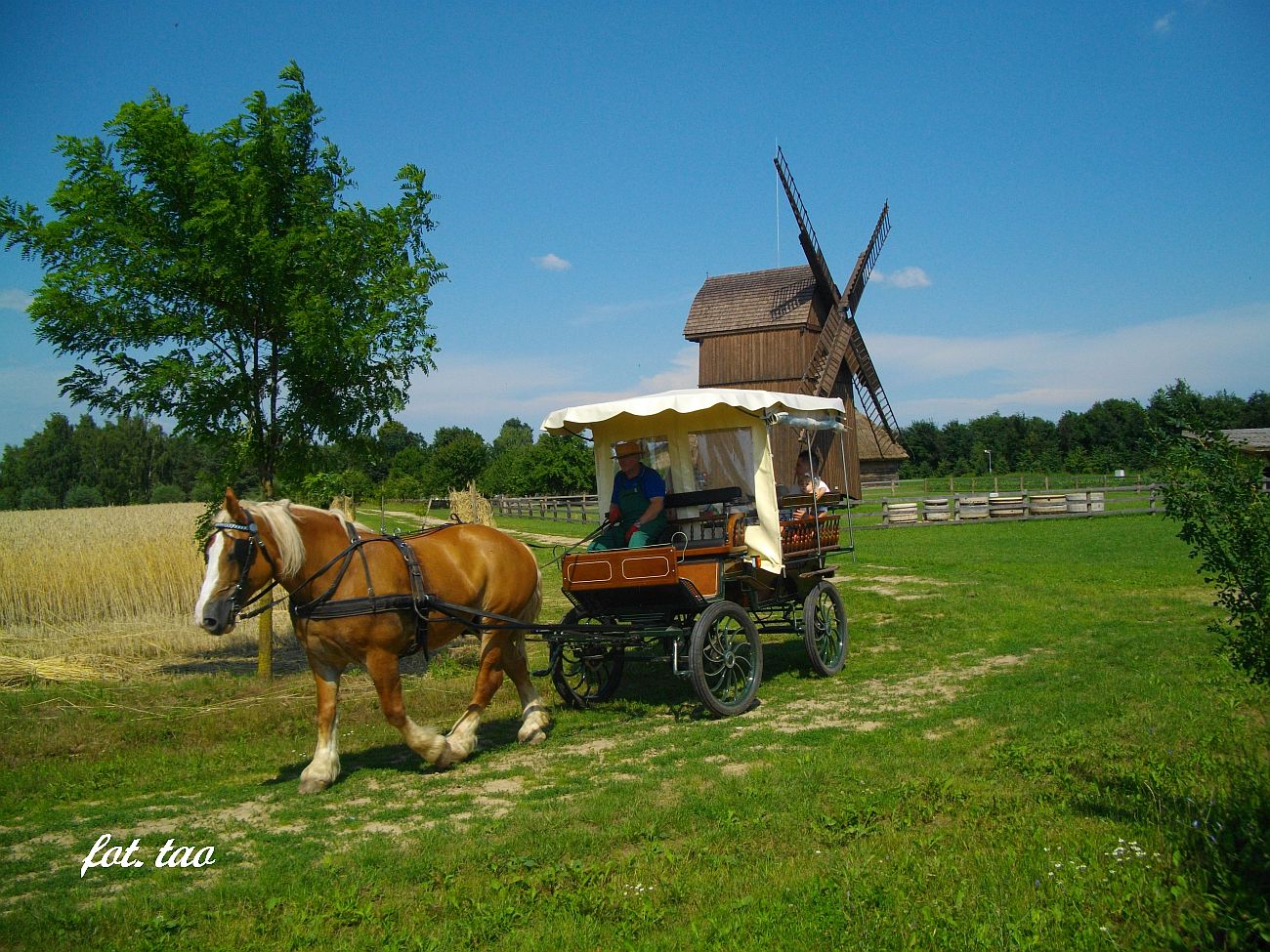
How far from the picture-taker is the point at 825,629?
9.91 meters

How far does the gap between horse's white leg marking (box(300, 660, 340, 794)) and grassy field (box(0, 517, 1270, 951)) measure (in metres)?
0.17

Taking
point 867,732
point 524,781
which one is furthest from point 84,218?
point 867,732

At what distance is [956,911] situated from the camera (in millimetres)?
3889

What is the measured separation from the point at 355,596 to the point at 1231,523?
17.4ft

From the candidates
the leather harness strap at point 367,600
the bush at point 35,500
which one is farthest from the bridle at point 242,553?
the bush at point 35,500

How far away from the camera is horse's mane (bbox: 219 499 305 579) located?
643 cm

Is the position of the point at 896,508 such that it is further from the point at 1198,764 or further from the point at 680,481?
the point at 1198,764

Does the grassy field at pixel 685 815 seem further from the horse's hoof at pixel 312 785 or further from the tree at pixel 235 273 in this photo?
the tree at pixel 235 273

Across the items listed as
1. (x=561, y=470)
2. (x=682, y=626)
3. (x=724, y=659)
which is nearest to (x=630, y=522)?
(x=682, y=626)

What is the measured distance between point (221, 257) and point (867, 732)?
7.62 m

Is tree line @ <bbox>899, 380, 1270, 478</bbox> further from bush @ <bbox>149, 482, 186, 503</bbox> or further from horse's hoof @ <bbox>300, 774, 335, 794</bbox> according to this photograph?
horse's hoof @ <bbox>300, 774, 335, 794</bbox>

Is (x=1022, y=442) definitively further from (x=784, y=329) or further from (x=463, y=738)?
(x=463, y=738)

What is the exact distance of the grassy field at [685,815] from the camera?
3.97m

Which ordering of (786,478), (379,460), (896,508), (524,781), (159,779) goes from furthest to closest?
1. (896,508)
2. (786,478)
3. (379,460)
4. (159,779)
5. (524,781)
